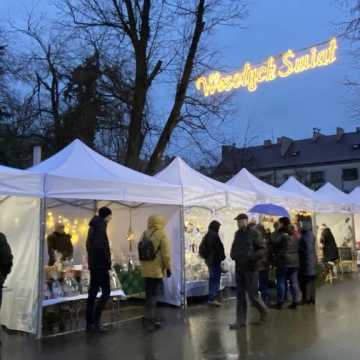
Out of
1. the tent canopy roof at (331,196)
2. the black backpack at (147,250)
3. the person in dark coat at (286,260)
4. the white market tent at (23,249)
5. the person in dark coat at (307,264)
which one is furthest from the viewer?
the tent canopy roof at (331,196)

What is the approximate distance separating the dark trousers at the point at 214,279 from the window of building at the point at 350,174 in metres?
51.4

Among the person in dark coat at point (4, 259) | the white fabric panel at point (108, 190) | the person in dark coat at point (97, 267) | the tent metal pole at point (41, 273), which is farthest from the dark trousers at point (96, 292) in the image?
the person in dark coat at point (4, 259)

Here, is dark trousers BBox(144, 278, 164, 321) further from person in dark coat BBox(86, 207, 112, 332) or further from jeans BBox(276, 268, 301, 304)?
jeans BBox(276, 268, 301, 304)

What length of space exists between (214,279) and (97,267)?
3.48 meters

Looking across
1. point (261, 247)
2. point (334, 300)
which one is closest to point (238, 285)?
point (261, 247)

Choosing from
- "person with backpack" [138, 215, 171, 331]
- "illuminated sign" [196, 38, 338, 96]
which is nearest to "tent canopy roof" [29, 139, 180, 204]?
"person with backpack" [138, 215, 171, 331]

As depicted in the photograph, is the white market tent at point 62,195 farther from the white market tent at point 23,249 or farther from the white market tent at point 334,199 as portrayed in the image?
the white market tent at point 334,199

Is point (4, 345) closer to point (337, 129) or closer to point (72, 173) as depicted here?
point (72, 173)

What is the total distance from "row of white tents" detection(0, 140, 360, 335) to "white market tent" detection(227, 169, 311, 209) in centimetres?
9

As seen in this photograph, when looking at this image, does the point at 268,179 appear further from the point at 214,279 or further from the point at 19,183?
the point at 19,183

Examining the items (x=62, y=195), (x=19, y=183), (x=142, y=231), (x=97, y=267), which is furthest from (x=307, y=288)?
(x=19, y=183)

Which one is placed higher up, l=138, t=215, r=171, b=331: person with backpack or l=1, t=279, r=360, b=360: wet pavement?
l=138, t=215, r=171, b=331: person with backpack

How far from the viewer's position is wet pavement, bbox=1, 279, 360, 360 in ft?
22.9

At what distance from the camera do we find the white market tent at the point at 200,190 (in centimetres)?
1110
